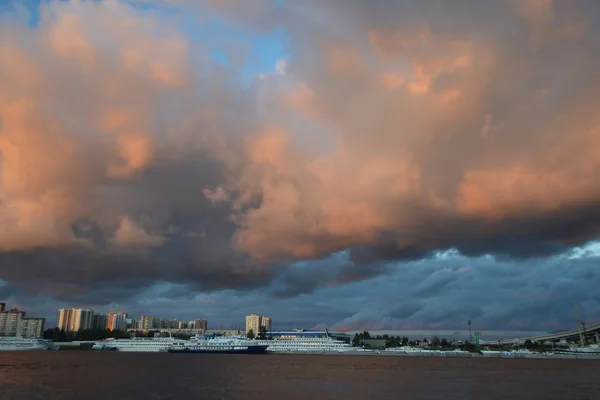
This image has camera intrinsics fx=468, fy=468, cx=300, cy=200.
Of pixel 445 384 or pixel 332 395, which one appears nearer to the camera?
pixel 332 395

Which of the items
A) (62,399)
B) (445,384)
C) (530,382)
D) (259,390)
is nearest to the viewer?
(62,399)

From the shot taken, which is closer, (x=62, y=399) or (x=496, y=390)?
(x=62, y=399)

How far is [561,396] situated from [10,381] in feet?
273

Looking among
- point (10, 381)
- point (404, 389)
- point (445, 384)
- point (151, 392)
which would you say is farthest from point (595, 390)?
point (10, 381)

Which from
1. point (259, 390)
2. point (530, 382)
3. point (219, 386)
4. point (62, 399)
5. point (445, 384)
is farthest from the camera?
point (530, 382)

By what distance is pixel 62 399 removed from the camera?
183 feet

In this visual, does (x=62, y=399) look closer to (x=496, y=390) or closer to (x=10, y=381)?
(x=10, y=381)

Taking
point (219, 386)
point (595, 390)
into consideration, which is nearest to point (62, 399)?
point (219, 386)

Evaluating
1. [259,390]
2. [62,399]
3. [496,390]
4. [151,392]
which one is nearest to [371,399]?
[259,390]

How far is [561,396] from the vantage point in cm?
6425

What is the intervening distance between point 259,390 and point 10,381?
41385 mm

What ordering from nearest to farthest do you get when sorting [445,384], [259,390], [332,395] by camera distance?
1. [332,395]
2. [259,390]
3. [445,384]

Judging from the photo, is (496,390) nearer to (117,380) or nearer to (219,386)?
(219,386)

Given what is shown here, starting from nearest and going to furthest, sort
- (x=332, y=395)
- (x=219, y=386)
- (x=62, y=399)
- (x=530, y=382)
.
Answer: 1. (x=62, y=399)
2. (x=332, y=395)
3. (x=219, y=386)
4. (x=530, y=382)
